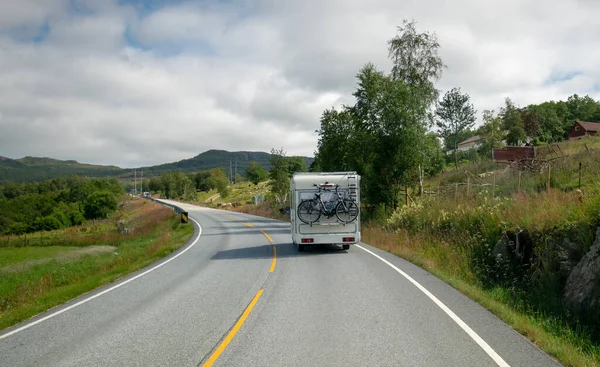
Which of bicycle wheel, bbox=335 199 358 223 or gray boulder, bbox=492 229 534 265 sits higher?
bicycle wheel, bbox=335 199 358 223

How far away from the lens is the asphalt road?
5.63 metres

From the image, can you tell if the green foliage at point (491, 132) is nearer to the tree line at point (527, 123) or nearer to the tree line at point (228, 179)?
the tree line at point (527, 123)

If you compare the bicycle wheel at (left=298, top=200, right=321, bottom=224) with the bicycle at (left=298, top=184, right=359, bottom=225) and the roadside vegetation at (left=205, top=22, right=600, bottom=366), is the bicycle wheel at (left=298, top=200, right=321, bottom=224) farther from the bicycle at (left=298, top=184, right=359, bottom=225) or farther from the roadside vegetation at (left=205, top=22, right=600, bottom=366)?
the roadside vegetation at (left=205, top=22, right=600, bottom=366)

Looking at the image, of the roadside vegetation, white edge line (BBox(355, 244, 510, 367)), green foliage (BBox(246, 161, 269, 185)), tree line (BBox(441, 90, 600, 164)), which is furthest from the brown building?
white edge line (BBox(355, 244, 510, 367))

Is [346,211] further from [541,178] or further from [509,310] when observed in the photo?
[541,178]

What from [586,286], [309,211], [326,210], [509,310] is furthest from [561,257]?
[309,211]

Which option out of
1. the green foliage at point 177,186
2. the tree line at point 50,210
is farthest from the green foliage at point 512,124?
the tree line at point 50,210

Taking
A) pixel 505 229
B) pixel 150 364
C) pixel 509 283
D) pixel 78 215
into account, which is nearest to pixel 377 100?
pixel 505 229

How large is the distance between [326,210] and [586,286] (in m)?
9.30

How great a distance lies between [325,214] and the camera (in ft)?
53.5

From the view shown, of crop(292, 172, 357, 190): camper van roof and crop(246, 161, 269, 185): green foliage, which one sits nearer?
crop(292, 172, 357, 190): camper van roof

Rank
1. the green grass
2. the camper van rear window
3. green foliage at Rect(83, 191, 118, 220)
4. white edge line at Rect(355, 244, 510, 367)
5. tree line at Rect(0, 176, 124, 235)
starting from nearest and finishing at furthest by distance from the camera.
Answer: white edge line at Rect(355, 244, 510, 367), the green grass, the camper van rear window, tree line at Rect(0, 176, 124, 235), green foliage at Rect(83, 191, 118, 220)

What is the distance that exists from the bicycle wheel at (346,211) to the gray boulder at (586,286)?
26.8ft

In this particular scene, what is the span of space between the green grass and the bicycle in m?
6.18
